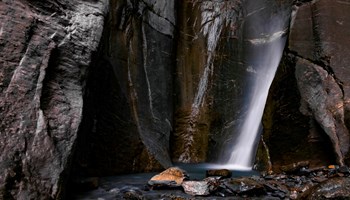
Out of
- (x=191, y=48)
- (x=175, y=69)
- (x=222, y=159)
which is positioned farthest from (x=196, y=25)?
(x=222, y=159)

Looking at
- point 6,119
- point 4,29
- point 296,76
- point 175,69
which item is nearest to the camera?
point 6,119

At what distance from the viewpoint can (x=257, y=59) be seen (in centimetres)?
1336

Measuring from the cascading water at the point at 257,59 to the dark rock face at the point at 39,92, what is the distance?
6825mm

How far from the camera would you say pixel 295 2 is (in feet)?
33.2

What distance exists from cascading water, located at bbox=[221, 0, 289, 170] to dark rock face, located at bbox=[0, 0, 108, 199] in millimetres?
6825

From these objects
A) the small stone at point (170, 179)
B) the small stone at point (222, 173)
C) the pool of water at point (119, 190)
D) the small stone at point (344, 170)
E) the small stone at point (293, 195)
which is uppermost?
the small stone at point (344, 170)

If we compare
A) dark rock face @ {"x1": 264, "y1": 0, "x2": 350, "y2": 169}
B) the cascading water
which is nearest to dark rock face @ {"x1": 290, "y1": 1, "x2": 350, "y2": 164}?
dark rock face @ {"x1": 264, "y1": 0, "x2": 350, "y2": 169}

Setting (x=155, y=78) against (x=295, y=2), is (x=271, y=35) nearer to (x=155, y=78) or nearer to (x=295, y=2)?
(x=295, y=2)

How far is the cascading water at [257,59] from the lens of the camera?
38.2ft

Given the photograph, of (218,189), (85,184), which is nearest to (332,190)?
(218,189)

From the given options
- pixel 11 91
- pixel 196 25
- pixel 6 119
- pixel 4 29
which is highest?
pixel 196 25

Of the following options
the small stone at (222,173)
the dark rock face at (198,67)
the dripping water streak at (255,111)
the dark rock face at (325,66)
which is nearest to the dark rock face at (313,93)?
the dark rock face at (325,66)

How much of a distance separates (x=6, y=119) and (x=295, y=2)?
875 centimetres

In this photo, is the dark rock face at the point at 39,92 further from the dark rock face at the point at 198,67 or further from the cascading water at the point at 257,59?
the cascading water at the point at 257,59
